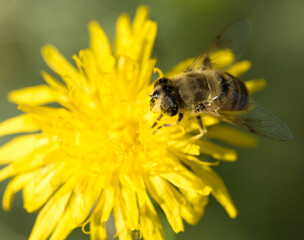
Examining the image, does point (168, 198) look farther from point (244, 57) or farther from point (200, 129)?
point (244, 57)

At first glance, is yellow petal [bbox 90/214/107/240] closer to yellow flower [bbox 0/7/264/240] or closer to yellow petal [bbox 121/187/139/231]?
yellow flower [bbox 0/7/264/240]

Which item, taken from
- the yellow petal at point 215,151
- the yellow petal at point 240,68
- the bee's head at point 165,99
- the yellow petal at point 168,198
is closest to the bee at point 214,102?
the bee's head at point 165,99

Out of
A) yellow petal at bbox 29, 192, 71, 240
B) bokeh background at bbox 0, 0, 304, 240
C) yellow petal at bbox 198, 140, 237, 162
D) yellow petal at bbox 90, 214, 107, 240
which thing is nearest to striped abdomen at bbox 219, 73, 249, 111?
yellow petal at bbox 198, 140, 237, 162

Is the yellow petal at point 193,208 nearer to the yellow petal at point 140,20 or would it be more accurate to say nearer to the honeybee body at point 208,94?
the honeybee body at point 208,94

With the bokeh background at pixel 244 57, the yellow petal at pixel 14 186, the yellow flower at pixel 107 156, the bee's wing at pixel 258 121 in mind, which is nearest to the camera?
the bee's wing at pixel 258 121

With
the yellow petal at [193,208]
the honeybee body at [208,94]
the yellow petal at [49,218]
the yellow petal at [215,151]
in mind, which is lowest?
the yellow petal at [193,208]

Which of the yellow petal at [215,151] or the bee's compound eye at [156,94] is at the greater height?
the bee's compound eye at [156,94]

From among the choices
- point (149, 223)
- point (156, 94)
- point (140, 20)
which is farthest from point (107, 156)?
point (140, 20)

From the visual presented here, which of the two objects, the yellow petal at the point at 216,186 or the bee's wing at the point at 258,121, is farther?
the yellow petal at the point at 216,186
